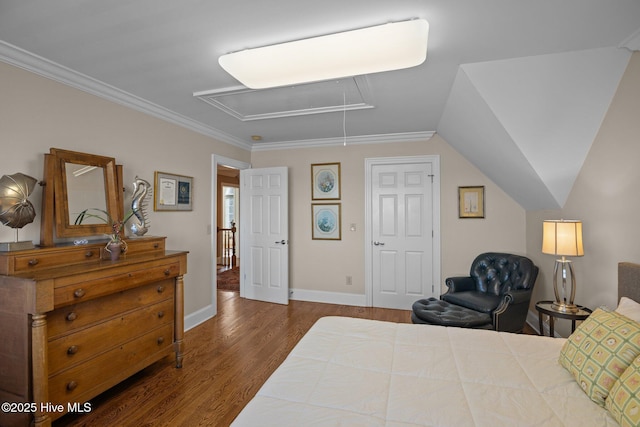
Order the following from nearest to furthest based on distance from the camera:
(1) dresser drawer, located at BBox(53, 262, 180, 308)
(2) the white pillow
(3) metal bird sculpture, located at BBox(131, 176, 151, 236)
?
(2) the white pillow → (1) dresser drawer, located at BBox(53, 262, 180, 308) → (3) metal bird sculpture, located at BBox(131, 176, 151, 236)

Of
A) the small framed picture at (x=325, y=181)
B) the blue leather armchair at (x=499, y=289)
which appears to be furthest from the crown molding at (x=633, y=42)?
the small framed picture at (x=325, y=181)

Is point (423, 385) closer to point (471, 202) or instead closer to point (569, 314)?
point (569, 314)

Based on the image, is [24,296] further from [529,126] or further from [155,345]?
[529,126]

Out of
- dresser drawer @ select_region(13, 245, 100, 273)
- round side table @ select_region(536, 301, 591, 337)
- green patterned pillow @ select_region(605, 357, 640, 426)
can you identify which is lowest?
round side table @ select_region(536, 301, 591, 337)

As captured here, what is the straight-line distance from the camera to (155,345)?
2420mm

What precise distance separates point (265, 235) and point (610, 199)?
3742 mm

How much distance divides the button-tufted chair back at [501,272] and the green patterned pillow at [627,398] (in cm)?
214

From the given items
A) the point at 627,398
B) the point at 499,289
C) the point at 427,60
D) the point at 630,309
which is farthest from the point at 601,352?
the point at 499,289

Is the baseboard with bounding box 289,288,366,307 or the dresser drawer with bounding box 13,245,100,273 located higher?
the dresser drawer with bounding box 13,245,100,273

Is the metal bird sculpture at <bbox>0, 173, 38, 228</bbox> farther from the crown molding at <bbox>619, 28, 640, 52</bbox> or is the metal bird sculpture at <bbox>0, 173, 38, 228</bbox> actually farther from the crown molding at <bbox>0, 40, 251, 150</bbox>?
the crown molding at <bbox>619, 28, 640, 52</bbox>

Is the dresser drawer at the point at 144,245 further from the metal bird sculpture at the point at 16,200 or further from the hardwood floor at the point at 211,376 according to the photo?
the hardwood floor at the point at 211,376

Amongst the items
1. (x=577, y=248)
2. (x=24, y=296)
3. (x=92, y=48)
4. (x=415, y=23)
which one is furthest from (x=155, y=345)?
(x=577, y=248)

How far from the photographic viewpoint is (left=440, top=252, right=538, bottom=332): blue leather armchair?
2.78 metres

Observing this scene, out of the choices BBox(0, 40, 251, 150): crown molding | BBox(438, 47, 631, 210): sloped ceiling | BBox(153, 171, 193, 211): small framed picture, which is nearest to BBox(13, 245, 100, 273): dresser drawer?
BBox(153, 171, 193, 211): small framed picture
